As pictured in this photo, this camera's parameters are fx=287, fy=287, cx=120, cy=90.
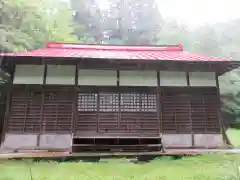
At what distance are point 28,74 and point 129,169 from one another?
5.37 meters

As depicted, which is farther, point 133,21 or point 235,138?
point 133,21

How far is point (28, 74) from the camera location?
10.4 metres

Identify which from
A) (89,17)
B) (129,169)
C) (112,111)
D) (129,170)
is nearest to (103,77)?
(112,111)

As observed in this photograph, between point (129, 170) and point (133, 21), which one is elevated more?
point (133, 21)

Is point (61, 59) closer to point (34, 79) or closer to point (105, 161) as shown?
point (34, 79)

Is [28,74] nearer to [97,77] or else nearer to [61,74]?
[61,74]

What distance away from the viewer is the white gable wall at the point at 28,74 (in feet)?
33.8

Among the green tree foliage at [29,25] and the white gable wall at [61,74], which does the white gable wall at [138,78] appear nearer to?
the white gable wall at [61,74]

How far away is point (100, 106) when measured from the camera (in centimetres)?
1044

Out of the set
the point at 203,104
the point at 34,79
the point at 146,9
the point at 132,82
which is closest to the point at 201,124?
the point at 203,104

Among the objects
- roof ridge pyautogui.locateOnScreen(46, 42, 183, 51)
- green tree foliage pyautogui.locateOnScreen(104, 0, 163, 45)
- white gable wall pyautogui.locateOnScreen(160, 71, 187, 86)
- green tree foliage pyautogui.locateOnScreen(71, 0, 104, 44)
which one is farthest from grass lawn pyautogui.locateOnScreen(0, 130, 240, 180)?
green tree foliage pyautogui.locateOnScreen(71, 0, 104, 44)

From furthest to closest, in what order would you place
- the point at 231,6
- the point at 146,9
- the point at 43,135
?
the point at 231,6 < the point at 146,9 < the point at 43,135

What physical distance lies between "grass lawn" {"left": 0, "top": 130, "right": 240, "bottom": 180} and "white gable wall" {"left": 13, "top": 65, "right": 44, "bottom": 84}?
323cm

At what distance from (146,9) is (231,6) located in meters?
15.1
